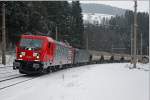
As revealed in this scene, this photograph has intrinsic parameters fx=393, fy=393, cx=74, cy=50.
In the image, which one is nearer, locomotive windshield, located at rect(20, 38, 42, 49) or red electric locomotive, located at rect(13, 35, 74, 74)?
red electric locomotive, located at rect(13, 35, 74, 74)

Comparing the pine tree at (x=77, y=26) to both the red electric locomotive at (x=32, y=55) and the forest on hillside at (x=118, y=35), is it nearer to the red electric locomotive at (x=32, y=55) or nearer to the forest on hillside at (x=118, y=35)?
the forest on hillside at (x=118, y=35)

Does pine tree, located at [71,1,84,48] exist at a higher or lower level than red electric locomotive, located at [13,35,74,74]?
higher

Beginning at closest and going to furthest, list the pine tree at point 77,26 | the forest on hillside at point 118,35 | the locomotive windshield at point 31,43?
the locomotive windshield at point 31,43
the forest on hillside at point 118,35
the pine tree at point 77,26

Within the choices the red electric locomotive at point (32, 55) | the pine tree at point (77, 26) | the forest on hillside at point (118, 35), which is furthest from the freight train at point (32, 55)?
the pine tree at point (77, 26)

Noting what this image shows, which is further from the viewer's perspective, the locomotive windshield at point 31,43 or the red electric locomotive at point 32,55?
the locomotive windshield at point 31,43

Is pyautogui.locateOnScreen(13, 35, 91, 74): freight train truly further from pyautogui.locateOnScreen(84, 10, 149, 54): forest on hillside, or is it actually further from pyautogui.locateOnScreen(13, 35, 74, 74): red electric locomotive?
pyautogui.locateOnScreen(84, 10, 149, 54): forest on hillside

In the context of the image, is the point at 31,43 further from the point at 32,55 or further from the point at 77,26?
the point at 77,26

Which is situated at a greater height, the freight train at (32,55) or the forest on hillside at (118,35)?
the forest on hillside at (118,35)

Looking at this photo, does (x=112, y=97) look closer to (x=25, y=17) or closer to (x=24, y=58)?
(x=24, y=58)

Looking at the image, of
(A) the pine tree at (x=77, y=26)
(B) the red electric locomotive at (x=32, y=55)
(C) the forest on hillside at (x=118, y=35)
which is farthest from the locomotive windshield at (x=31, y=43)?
(A) the pine tree at (x=77, y=26)

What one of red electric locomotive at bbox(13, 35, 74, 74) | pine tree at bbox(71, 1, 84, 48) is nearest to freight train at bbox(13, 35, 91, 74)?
red electric locomotive at bbox(13, 35, 74, 74)

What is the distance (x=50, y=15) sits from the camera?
271 ft

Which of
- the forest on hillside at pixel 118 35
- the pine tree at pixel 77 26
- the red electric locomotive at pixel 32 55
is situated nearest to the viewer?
the red electric locomotive at pixel 32 55

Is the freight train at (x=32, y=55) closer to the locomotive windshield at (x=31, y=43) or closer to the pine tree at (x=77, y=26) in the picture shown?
the locomotive windshield at (x=31, y=43)
